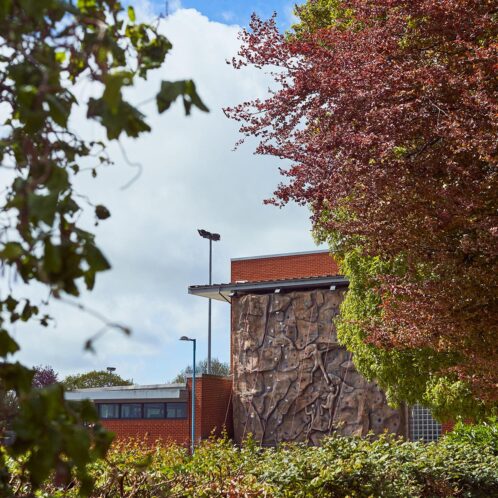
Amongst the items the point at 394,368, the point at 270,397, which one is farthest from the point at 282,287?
the point at 394,368

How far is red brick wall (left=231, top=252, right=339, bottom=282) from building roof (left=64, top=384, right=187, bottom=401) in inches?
207

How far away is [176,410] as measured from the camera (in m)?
32.7

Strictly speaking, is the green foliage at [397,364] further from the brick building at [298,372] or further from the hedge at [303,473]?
the brick building at [298,372]

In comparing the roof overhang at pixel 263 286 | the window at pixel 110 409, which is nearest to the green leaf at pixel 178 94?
the roof overhang at pixel 263 286

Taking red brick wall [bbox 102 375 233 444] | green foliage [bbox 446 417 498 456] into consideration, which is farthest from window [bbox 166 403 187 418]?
green foliage [bbox 446 417 498 456]

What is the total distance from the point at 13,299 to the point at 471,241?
680cm

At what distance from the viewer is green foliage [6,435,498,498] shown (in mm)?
7219

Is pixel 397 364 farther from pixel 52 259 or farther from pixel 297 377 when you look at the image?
pixel 52 259

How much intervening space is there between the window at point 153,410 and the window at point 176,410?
0.34 meters

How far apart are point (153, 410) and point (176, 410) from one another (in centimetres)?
124

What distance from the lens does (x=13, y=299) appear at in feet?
9.25

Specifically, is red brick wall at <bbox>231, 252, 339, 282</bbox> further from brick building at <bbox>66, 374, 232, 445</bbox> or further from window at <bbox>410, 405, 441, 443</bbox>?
window at <bbox>410, 405, 441, 443</bbox>

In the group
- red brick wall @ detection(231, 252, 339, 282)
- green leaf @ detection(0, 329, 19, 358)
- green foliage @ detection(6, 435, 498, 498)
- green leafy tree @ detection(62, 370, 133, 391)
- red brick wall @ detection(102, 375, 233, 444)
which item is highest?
red brick wall @ detection(231, 252, 339, 282)

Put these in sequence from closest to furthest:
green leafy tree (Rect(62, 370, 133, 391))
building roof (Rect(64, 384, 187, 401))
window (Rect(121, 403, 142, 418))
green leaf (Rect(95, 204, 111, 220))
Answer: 1. green leaf (Rect(95, 204, 111, 220))
2. building roof (Rect(64, 384, 187, 401))
3. window (Rect(121, 403, 142, 418))
4. green leafy tree (Rect(62, 370, 133, 391))
